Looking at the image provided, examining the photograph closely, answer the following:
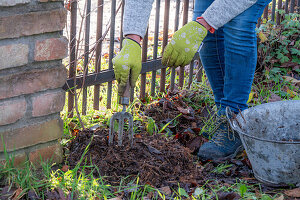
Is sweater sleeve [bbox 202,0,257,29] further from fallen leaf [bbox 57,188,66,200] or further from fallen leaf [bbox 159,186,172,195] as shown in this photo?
fallen leaf [bbox 57,188,66,200]

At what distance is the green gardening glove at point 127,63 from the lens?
2.06m

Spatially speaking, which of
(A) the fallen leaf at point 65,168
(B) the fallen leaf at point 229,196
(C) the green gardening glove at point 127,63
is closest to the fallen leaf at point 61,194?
(A) the fallen leaf at point 65,168

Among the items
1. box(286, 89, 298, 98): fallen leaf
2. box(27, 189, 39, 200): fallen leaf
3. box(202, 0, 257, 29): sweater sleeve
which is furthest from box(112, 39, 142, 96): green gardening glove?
box(286, 89, 298, 98): fallen leaf

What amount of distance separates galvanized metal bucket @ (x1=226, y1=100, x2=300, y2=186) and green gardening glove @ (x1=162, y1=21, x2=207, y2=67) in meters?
0.42

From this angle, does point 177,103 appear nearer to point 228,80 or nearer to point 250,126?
point 228,80

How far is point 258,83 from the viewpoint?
3.62 metres

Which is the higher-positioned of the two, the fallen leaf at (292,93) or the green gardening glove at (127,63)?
the green gardening glove at (127,63)

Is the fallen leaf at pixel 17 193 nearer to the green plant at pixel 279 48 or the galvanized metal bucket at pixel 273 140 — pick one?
the galvanized metal bucket at pixel 273 140

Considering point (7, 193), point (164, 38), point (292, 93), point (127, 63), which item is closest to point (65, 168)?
point (7, 193)

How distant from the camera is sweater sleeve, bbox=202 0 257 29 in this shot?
212cm

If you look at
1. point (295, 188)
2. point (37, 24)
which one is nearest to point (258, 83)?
point (295, 188)

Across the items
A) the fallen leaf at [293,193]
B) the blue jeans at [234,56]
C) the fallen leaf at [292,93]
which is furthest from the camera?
the fallen leaf at [292,93]

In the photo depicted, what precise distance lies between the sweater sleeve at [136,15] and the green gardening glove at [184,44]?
0.20m

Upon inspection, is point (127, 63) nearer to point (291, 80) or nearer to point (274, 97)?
point (274, 97)
